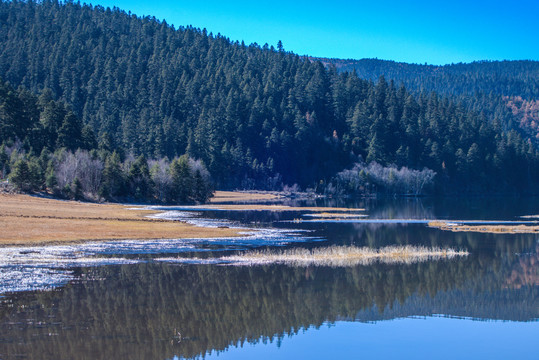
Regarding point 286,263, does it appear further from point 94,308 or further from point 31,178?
point 31,178

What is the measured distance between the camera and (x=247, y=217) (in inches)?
3578

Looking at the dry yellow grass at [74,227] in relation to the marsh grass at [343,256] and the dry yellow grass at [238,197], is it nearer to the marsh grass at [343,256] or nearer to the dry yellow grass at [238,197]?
the marsh grass at [343,256]

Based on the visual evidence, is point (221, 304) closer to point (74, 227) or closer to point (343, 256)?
point (343, 256)

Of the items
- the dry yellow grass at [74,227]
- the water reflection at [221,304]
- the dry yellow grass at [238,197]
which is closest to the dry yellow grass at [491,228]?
the water reflection at [221,304]

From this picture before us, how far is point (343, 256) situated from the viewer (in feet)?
160

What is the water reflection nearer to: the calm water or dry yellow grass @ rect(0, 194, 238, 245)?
the calm water

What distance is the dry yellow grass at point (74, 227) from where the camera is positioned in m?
54.0

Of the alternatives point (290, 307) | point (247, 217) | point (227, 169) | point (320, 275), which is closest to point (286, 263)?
point (320, 275)

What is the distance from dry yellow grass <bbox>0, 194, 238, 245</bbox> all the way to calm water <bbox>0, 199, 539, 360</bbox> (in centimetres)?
680

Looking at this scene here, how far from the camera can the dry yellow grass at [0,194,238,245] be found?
5398cm

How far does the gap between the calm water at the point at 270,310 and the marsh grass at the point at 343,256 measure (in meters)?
1.94

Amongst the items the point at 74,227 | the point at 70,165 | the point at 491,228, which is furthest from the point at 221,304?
the point at 70,165

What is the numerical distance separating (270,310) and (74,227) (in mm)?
34792

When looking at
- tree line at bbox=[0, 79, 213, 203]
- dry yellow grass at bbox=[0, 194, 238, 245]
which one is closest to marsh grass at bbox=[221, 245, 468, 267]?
dry yellow grass at bbox=[0, 194, 238, 245]
